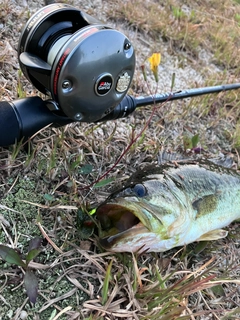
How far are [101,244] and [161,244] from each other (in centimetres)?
35

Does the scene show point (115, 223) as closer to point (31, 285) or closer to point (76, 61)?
point (31, 285)

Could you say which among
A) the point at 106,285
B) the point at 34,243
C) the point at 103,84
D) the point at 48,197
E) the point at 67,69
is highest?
the point at 67,69

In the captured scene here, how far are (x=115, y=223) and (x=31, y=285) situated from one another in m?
0.53

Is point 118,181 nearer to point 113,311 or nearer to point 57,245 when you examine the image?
point 57,245

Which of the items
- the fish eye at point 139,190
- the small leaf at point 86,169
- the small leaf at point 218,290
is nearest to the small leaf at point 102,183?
the small leaf at point 86,169

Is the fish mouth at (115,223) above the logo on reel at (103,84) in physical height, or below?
below

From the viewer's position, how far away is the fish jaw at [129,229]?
1.97 metres

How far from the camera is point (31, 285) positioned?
187 centimetres

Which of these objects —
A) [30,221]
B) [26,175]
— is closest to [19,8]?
[26,175]

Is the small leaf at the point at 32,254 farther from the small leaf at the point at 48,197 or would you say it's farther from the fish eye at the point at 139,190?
the fish eye at the point at 139,190

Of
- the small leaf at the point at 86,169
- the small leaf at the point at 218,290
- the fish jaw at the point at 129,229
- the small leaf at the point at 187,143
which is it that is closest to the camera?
the fish jaw at the point at 129,229

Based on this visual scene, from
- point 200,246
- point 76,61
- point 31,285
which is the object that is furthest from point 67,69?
point 200,246

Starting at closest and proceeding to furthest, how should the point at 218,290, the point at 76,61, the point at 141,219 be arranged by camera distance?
the point at 76,61 < the point at 141,219 < the point at 218,290

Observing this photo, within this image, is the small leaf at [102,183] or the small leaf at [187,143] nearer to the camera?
the small leaf at [102,183]
